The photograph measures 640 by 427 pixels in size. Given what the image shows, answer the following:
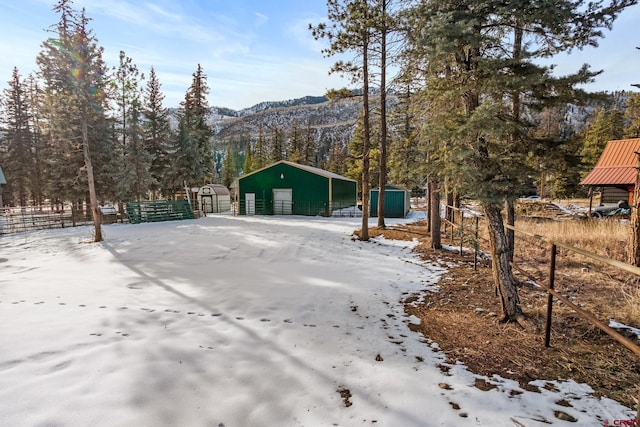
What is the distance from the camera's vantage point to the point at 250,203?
979 inches

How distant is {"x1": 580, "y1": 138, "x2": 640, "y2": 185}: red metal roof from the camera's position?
622 inches

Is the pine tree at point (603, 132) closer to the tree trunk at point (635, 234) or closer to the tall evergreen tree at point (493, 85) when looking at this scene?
the tree trunk at point (635, 234)

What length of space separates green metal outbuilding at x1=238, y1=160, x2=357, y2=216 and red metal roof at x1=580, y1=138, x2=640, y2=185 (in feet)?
49.8

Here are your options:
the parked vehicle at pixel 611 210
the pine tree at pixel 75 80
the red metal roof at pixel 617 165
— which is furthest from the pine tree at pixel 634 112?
the pine tree at pixel 75 80

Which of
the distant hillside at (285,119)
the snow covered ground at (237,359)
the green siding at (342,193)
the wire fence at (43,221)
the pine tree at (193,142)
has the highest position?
the distant hillside at (285,119)

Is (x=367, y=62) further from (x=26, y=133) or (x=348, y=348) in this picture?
(x=26, y=133)

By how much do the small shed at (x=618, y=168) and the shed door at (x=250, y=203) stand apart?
21.0 meters

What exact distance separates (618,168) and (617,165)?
0.26 m

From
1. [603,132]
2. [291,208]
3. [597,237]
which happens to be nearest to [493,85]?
[597,237]

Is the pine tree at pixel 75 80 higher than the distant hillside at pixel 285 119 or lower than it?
lower

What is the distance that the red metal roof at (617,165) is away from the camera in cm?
1579

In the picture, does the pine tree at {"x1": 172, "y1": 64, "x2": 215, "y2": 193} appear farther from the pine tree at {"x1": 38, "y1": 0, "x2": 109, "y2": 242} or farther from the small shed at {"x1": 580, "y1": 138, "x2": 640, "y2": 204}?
the small shed at {"x1": 580, "y1": 138, "x2": 640, "y2": 204}

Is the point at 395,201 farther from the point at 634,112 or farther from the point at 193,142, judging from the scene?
the point at 634,112

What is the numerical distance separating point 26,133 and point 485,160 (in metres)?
41.7
